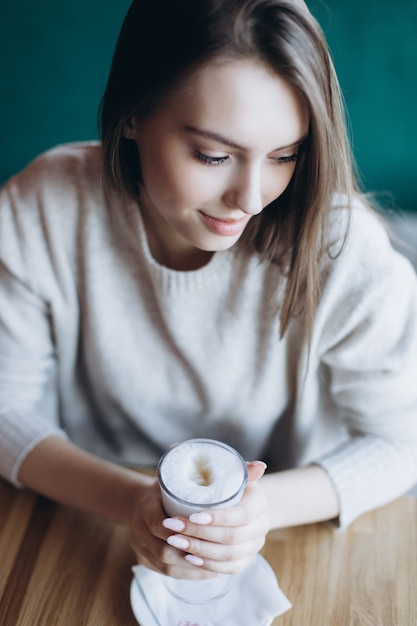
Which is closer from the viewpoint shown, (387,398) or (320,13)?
(387,398)

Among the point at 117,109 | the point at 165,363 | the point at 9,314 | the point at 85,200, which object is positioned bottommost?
the point at 165,363

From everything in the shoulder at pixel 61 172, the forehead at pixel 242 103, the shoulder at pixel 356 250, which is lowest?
the shoulder at pixel 356 250

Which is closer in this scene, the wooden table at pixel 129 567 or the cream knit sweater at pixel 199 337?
the wooden table at pixel 129 567

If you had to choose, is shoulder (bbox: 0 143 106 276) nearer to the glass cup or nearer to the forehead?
the forehead

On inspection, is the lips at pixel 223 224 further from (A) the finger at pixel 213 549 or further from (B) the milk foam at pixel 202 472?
(A) the finger at pixel 213 549

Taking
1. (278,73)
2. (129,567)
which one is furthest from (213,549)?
(278,73)

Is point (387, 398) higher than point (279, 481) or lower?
higher

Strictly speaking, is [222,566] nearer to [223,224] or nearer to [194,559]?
[194,559]

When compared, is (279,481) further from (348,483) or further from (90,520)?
(90,520)

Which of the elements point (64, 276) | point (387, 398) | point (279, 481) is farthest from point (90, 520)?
point (387, 398)

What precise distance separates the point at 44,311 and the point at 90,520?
0.40m

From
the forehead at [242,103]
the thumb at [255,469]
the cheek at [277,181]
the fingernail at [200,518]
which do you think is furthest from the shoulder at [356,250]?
the fingernail at [200,518]

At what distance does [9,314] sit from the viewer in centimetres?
124

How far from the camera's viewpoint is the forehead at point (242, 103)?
0.85 m
